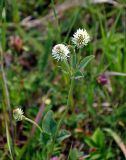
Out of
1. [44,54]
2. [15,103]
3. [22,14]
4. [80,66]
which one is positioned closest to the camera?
[80,66]

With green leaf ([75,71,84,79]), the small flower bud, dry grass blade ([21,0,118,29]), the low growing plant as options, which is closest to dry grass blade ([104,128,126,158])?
the small flower bud

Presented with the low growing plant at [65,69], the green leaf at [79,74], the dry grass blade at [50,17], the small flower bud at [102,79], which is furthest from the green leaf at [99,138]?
the dry grass blade at [50,17]

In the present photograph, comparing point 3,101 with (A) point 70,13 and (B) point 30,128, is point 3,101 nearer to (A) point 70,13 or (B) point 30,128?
(B) point 30,128

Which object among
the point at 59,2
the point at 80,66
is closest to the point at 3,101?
the point at 80,66

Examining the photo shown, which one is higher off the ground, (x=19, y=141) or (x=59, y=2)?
(x=59, y=2)

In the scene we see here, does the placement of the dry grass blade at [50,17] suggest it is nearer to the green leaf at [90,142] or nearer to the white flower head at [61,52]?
the green leaf at [90,142]
